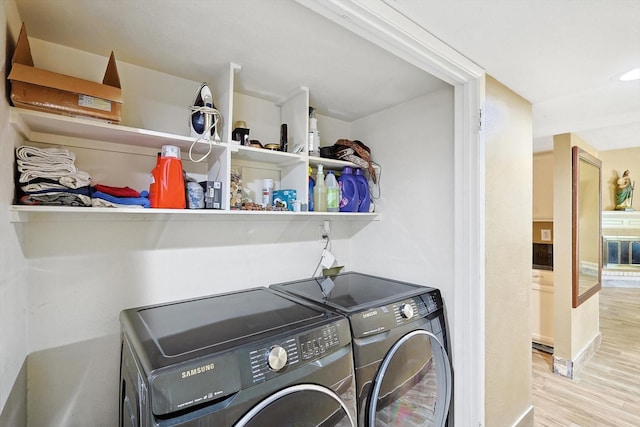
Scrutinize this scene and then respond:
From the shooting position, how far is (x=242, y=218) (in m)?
1.75

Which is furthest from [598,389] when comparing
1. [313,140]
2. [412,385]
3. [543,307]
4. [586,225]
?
[313,140]

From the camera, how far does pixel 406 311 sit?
57.1 inches

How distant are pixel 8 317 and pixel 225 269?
879mm

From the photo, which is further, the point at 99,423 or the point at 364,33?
the point at 99,423

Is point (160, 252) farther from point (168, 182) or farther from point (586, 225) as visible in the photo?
point (586, 225)

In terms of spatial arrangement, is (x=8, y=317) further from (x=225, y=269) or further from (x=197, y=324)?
(x=225, y=269)

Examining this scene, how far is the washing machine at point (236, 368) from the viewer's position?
817 millimetres

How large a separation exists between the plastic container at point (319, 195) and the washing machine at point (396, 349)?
1.59 feet

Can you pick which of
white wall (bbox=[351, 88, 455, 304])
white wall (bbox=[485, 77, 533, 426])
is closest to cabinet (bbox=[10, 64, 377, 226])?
white wall (bbox=[351, 88, 455, 304])

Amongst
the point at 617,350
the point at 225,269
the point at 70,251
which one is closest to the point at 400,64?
the point at 225,269

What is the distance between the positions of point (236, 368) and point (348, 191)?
1.32m

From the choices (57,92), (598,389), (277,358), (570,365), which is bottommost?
(598,389)

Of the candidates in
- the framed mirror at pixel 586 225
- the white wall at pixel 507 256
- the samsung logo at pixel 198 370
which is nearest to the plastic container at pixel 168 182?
the samsung logo at pixel 198 370

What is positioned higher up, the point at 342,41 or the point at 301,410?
the point at 342,41
